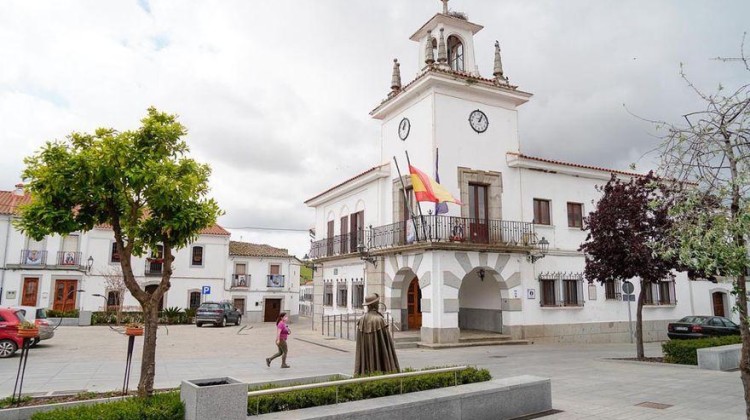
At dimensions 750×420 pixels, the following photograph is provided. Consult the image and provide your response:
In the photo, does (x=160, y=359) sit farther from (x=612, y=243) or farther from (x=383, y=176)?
(x=612, y=243)

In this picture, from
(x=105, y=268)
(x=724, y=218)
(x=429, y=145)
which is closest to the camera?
(x=724, y=218)

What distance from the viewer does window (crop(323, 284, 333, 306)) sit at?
2503cm

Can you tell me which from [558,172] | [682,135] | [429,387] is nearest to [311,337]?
[558,172]

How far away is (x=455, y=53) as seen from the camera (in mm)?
20891

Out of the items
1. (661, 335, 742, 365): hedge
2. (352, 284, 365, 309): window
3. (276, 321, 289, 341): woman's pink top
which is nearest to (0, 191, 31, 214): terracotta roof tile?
(352, 284, 365, 309): window

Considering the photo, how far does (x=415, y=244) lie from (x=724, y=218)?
1157cm

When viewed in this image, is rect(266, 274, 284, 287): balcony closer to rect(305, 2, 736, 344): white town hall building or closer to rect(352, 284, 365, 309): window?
rect(352, 284, 365, 309): window

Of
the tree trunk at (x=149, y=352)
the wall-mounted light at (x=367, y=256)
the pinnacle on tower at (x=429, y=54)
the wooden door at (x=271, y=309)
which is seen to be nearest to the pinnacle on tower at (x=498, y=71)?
the pinnacle on tower at (x=429, y=54)

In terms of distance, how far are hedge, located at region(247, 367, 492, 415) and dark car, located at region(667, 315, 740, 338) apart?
48.4 ft

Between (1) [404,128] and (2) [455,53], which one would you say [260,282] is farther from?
(2) [455,53]

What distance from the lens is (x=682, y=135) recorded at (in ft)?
19.6

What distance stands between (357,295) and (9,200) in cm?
2518

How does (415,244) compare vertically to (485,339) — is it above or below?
above

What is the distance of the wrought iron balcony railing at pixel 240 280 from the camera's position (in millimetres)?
38625
